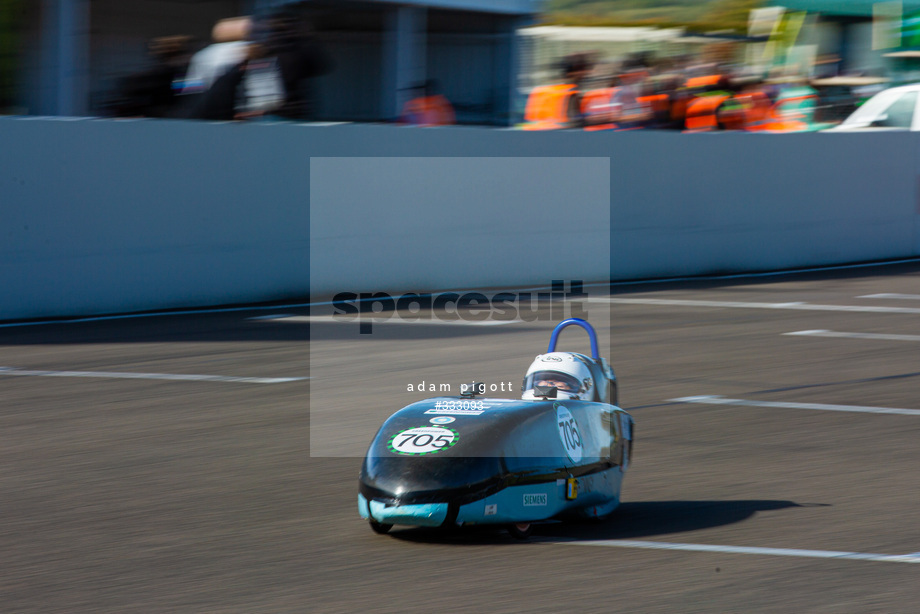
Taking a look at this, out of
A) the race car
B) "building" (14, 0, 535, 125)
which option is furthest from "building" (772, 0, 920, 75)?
the race car

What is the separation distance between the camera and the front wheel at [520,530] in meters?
4.72

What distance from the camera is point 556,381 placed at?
5.06 meters

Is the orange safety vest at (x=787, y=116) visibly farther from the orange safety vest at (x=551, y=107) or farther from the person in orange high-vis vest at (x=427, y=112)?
the person in orange high-vis vest at (x=427, y=112)

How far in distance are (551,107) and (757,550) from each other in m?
12.0

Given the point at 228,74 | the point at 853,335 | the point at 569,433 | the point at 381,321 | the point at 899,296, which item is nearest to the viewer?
the point at 569,433

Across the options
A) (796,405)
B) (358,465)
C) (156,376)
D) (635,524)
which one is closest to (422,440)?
(635,524)

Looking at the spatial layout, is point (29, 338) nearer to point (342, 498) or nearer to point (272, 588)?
point (342, 498)

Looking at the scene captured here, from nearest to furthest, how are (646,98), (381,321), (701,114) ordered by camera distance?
(381,321) → (646,98) → (701,114)

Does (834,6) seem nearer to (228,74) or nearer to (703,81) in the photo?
(703,81)

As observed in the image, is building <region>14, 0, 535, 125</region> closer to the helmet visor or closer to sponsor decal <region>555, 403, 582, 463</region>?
the helmet visor

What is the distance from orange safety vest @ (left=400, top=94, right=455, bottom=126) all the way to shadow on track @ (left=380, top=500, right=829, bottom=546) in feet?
32.4

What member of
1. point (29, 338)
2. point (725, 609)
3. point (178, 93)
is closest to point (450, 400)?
point (725, 609)

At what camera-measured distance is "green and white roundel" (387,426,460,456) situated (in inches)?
178

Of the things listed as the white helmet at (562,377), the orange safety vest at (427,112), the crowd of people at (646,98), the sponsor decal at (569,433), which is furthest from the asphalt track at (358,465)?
the crowd of people at (646,98)
